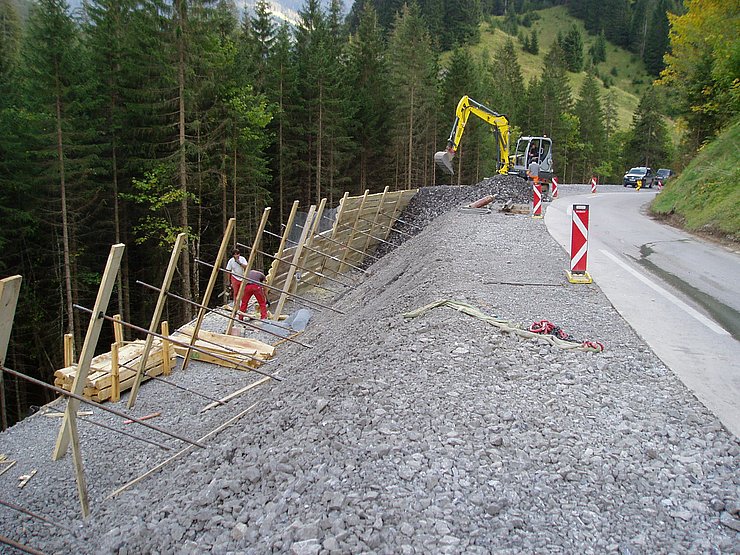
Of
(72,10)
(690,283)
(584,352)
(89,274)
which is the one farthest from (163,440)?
(72,10)

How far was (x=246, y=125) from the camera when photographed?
26219 millimetres

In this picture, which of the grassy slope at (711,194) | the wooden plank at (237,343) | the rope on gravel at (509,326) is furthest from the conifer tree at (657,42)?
the rope on gravel at (509,326)

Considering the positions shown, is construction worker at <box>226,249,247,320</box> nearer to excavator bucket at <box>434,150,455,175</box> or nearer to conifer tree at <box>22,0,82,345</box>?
conifer tree at <box>22,0,82,345</box>

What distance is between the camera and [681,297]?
825 cm

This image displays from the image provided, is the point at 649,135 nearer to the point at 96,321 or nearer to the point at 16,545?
the point at 96,321

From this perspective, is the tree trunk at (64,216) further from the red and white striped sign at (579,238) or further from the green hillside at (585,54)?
the green hillside at (585,54)

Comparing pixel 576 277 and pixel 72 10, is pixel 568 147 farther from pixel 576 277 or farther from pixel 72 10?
pixel 576 277

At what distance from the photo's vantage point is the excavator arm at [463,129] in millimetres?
23547

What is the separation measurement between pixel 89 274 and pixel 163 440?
53.6ft

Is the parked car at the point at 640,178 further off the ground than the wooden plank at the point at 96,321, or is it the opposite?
the parked car at the point at 640,178

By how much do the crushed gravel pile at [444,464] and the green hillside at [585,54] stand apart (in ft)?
317

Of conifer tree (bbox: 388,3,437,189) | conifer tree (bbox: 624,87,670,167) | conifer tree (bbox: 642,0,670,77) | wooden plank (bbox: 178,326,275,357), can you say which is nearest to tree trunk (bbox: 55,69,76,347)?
wooden plank (bbox: 178,326,275,357)

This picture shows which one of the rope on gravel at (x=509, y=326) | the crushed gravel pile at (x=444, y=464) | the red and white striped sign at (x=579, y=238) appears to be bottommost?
the crushed gravel pile at (x=444, y=464)

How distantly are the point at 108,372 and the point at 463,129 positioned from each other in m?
20.0
